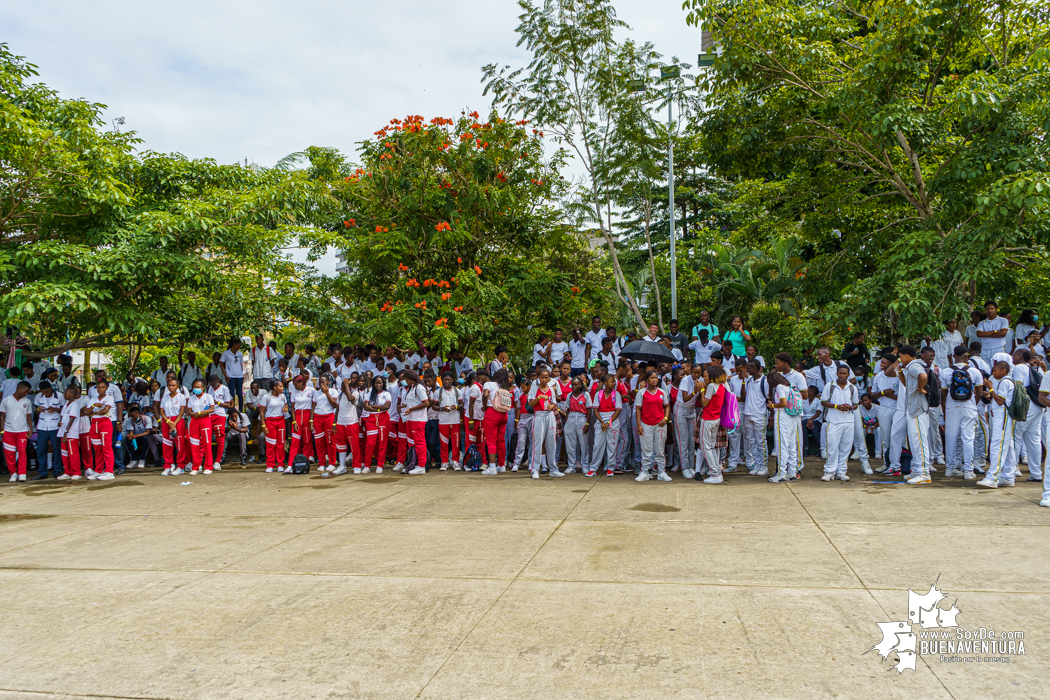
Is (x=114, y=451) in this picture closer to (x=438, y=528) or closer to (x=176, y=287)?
(x=176, y=287)

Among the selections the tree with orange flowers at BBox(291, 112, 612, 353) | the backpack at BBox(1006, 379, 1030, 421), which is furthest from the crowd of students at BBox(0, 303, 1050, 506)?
the tree with orange flowers at BBox(291, 112, 612, 353)

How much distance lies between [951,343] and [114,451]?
15.7 m

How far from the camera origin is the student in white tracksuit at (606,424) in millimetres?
11062

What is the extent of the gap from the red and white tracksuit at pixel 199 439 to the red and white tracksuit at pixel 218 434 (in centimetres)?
26

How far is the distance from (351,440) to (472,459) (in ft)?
7.13

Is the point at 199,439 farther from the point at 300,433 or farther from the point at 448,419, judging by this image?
the point at 448,419

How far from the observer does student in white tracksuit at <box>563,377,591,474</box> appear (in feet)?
37.6

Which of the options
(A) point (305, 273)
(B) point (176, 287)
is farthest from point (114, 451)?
(A) point (305, 273)

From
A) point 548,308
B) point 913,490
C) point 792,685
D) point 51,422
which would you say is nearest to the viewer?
point 792,685

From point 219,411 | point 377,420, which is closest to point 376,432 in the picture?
point 377,420

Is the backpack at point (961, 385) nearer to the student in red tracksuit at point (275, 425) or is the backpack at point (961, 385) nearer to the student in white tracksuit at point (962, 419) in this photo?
the student in white tracksuit at point (962, 419)

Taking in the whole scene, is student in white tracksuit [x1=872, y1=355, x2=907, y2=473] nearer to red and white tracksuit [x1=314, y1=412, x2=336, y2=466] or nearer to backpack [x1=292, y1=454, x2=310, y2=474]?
red and white tracksuit [x1=314, y1=412, x2=336, y2=466]

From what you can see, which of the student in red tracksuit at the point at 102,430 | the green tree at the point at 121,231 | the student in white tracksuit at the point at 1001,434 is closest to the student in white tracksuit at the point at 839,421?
the student in white tracksuit at the point at 1001,434

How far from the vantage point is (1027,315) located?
11820 millimetres
